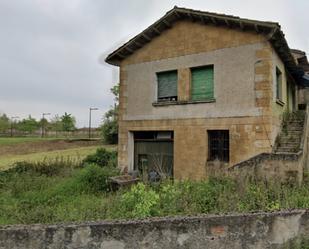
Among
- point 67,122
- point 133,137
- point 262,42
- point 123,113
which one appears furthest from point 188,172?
point 67,122

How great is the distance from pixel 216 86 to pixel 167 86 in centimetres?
244

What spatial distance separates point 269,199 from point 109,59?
1070 cm

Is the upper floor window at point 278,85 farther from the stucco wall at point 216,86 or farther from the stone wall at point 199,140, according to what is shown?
the stone wall at point 199,140

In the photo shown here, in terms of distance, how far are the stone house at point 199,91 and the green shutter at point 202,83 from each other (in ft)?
0.13

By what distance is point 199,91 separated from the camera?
491 inches

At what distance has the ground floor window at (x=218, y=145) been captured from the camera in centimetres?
1168

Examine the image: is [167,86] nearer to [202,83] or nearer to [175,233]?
[202,83]

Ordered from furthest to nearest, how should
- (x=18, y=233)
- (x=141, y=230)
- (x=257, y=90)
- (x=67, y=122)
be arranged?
1. (x=67, y=122)
2. (x=257, y=90)
3. (x=141, y=230)
4. (x=18, y=233)

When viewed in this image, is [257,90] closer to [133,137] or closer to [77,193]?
[133,137]

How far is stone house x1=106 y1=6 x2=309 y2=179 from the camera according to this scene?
10914mm

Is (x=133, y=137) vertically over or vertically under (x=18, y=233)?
over

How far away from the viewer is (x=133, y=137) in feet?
47.0

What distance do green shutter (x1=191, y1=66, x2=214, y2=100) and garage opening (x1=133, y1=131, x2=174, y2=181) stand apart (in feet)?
6.83

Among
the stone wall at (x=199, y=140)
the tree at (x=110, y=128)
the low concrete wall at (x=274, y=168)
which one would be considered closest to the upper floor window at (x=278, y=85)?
the stone wall at (x=199, y=140)
